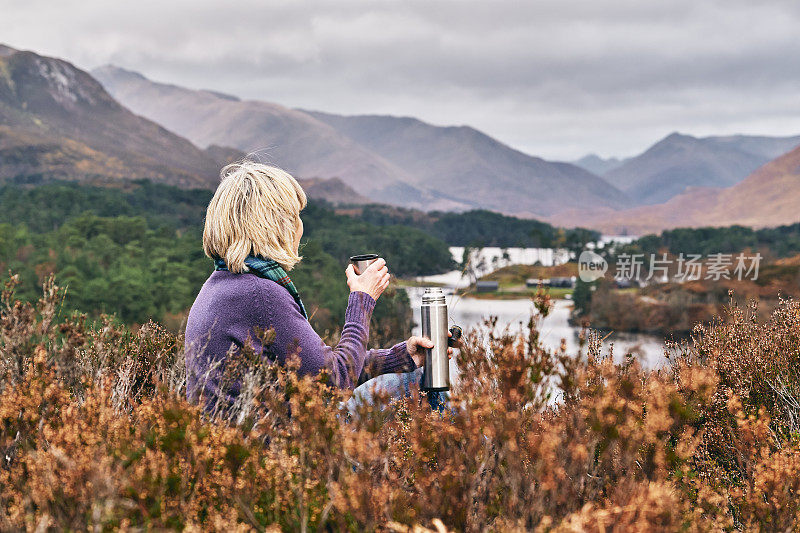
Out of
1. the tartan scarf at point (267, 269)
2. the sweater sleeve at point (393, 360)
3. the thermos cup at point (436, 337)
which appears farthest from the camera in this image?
the sweater sleeve at point (393, 360)

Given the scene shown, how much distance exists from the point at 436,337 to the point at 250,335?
824 mm

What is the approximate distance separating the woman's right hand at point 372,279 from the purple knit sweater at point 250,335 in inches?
8.1

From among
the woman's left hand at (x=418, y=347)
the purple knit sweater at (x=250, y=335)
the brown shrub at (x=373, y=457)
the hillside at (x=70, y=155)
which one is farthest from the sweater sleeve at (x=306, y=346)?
the hillside at (x=70, y=155)

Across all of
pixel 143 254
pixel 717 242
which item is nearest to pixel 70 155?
pixel 143 254

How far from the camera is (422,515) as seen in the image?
1.72m


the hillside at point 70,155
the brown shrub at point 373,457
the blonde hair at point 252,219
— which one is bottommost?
the brown shrub at point 373,457

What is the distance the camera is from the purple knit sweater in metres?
2.42

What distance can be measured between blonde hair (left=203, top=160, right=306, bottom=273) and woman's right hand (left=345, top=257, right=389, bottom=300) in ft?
A: 1.01

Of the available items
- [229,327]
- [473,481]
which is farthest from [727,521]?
[229,327]

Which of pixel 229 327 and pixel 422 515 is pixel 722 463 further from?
pixel 229 327

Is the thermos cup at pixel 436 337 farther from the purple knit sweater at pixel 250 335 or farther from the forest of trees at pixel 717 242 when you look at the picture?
the forest of trees at pixel 717 242

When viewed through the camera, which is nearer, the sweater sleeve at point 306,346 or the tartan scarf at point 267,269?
the sweater sleeve at point 306,346

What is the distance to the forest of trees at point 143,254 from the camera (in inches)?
1854

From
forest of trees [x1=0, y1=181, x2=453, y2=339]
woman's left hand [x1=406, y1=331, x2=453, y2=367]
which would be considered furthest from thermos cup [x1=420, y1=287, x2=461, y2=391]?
forest of trees [x1=0, y1=181, x2=453, y2=339]
